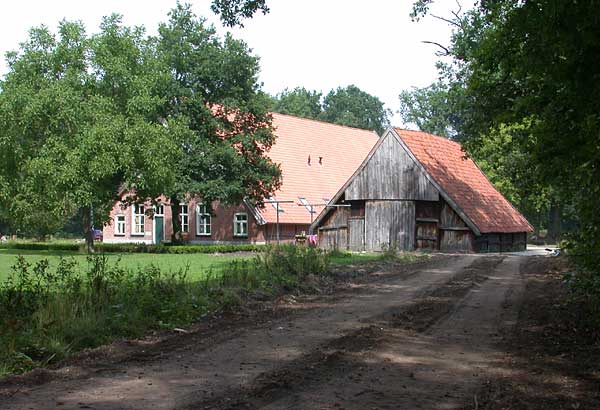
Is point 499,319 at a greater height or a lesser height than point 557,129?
lesser

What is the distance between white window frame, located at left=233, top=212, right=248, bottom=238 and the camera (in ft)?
154

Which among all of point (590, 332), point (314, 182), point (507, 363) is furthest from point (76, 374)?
point (314, 182)

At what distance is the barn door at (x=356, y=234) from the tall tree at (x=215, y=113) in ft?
19.2

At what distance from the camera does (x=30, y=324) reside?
9695 mm

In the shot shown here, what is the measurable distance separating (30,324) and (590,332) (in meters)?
8.23

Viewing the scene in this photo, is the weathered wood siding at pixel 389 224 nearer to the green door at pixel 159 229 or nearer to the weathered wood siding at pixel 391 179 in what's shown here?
the weathered wood siding at pixel 391 179

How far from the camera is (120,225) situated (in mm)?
56719

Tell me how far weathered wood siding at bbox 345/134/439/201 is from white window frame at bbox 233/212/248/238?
9.81 metres

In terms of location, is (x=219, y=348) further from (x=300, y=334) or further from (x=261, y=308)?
(x=261, y=308)

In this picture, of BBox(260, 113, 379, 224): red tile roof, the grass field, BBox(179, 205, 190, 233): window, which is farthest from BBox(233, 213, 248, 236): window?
the grass field

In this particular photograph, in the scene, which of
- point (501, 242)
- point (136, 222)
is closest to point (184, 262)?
point (501, 242)

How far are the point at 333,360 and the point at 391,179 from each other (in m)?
30.3

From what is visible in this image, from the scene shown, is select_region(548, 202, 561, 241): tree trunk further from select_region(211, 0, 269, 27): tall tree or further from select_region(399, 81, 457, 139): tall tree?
select_region(211, 0, 269, 27): tall tree

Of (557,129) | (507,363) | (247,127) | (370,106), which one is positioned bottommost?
(507,363)
